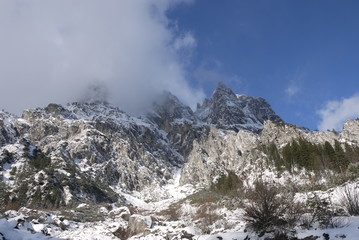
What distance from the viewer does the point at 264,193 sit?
1221 centimetres

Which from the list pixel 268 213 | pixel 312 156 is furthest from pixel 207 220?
pixel 312 156

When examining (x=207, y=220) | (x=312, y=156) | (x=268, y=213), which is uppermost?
(x=312, y=156)

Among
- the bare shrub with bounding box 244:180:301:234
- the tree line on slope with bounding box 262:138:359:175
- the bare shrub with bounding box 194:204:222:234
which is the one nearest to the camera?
the bare shrub with bounding box 244:180:301:234

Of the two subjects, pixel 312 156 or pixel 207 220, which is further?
pixel 312 156

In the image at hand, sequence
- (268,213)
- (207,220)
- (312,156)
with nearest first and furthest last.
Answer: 1. (268,213)
2. (207,220)
3. (312,156)

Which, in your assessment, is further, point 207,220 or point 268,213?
point 207,220

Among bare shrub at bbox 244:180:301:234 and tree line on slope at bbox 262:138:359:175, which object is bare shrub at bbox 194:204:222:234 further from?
tree line on slope at bbox 262:138:359:175

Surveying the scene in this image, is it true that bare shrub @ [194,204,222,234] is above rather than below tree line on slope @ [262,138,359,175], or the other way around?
below

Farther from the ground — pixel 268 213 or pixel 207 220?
pixel 207 220

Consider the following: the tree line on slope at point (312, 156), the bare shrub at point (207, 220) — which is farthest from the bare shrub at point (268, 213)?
the tree line on slope at point (312, 156)

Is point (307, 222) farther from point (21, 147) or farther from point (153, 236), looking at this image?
point (21, 147)

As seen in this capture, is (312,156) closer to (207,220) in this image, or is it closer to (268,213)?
(207,220)

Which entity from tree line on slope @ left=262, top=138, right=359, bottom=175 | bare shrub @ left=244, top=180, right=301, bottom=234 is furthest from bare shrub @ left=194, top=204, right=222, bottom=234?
tree line on slope @ left=262, top=138, right=359, bottom=175

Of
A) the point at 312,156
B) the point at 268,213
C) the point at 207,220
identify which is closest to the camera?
the point at 268,213
